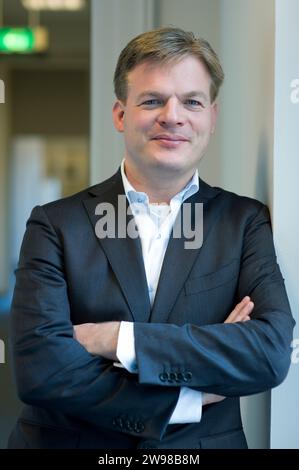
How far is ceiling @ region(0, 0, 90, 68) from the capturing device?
6094 millimetres

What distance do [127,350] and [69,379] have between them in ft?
0.42

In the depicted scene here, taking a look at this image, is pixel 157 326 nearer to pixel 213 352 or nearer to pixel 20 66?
pixel 213 352

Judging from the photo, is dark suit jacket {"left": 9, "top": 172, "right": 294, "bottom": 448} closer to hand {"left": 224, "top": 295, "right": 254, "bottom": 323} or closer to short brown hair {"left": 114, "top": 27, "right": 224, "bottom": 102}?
hand {"left": 224, "top": 295, "right": 254, "bottom": 323}

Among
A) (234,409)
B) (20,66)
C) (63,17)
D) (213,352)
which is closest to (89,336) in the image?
(213,352)

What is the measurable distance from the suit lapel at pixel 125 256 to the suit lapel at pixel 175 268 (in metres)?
0.03

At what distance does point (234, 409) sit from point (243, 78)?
1045 mm

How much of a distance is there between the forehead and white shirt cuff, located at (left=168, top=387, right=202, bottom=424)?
629 mm

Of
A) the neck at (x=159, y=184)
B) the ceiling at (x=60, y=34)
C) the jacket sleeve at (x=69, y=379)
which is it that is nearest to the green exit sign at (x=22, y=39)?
the ceiling at (x=60, y=34)

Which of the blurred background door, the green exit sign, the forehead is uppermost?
the green exit sign

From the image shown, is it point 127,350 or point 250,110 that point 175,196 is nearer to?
point 127,350

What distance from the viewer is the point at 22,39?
18.7 ft

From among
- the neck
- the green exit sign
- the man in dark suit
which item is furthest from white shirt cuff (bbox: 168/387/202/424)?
the green exit sign

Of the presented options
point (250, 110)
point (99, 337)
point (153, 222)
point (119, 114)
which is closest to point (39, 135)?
point (250, 110)

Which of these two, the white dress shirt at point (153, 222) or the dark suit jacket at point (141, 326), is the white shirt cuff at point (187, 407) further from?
the white dress shirt at point (153, 222)
